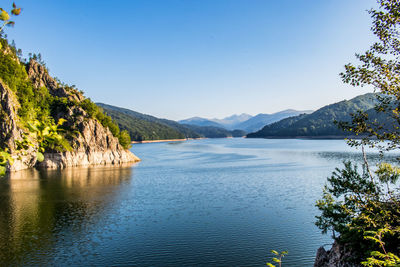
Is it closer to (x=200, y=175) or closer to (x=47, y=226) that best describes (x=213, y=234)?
(x=47, y=226)

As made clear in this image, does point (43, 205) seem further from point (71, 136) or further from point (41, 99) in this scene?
point (41, 99)

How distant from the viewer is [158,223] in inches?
1318

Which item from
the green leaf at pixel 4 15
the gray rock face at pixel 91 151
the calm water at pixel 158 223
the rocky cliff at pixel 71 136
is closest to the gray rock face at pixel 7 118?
the rocky cliff at pixel 71 136

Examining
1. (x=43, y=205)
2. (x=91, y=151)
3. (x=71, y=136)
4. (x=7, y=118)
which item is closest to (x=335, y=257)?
(x=43, y=205)

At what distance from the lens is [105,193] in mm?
50438

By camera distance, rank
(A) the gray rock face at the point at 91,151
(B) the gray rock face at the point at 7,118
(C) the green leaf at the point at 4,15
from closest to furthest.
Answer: (C) the green leaf at the point at 4,15 < (B) the gray rock face at the point at 7,118 < (A) the gray rock face at the point at 91,151

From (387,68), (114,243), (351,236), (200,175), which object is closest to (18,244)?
(114,243)

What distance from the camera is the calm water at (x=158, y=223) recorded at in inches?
966

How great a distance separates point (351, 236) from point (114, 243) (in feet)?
68.3

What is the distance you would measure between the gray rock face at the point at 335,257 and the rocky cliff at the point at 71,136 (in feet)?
235

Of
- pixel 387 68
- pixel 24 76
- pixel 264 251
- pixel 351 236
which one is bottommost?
pixel 264 251

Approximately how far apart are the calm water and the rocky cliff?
23.8 m

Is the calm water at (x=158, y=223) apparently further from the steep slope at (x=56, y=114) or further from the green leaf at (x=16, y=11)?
the steep slope at (x=56, y=114)

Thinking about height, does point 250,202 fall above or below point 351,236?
below
